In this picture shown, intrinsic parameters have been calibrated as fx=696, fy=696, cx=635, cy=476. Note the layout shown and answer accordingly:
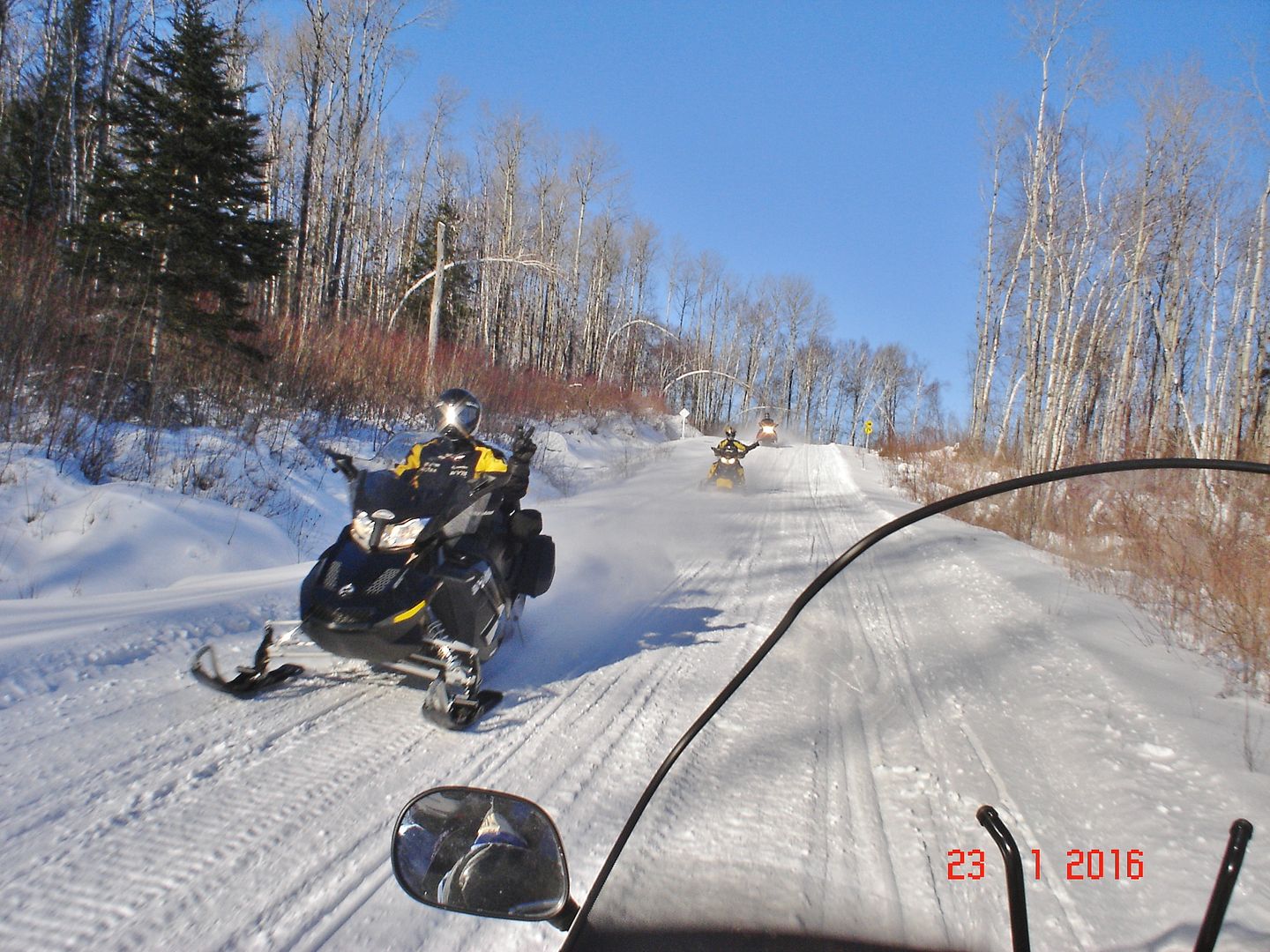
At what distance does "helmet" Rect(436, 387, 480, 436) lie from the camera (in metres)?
4.76

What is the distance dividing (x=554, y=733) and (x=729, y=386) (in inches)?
2239

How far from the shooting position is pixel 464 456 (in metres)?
4.54

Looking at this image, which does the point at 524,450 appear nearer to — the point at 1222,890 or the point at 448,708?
the point at 448,708

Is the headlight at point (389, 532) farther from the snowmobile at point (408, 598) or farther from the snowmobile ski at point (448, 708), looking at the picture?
the snowmobile ski at point (448, 708)

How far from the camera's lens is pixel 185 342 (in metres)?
9.65

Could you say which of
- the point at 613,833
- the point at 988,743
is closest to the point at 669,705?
the point at 613,833

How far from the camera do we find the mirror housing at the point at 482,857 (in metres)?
1.19

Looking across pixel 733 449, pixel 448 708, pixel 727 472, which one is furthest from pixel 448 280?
pixel 448 708

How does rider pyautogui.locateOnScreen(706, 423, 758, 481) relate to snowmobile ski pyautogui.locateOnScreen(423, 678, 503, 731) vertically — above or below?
above

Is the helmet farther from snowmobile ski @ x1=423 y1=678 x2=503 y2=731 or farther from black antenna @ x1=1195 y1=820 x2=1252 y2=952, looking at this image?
black antenna @ x1=1195 y1=820 x2=1252 y2=952

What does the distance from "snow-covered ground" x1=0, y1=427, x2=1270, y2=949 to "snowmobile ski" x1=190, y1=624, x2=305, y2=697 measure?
0.08 m

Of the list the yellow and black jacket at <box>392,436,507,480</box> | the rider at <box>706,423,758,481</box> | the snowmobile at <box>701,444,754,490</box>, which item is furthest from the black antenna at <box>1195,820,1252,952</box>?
the rider at <box>706,423,758,481</box>

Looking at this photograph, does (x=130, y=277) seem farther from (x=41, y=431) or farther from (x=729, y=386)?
(x=729, y=386)

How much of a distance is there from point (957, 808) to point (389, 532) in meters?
2.83
